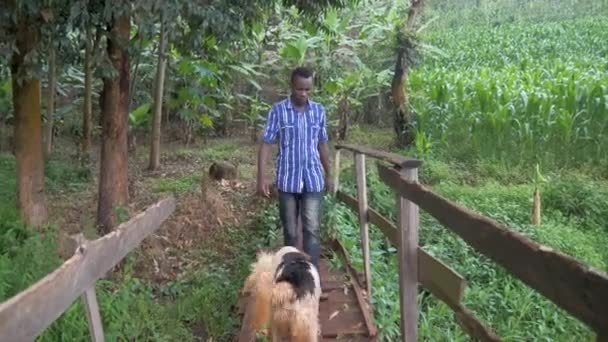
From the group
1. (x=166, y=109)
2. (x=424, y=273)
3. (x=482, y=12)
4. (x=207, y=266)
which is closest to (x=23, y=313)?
(x=424, y=273)

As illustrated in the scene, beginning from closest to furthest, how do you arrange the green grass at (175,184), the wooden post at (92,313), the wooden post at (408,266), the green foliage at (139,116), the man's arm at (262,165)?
the wooden post at (92,313) → the wooden post at (408,266) → the man's arm at (262,165) → the green grass at (175,184) → the green foliage at (139,116)

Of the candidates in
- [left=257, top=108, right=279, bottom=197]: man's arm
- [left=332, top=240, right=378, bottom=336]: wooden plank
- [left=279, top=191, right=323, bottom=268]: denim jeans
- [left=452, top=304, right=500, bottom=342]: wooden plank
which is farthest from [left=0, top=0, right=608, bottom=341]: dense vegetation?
[left=452, top=304, right=500, bottom=342]: wooden plank

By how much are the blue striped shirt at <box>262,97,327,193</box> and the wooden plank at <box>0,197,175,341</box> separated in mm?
1870

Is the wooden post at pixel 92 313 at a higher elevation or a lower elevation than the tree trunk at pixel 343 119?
lower

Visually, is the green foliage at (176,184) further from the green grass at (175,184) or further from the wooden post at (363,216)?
the wooden post at (363,216)

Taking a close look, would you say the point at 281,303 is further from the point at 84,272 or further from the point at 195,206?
the point at 195,206

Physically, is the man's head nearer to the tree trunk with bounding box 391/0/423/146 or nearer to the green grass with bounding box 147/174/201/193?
the green grass with bounding box 147/174/201/193

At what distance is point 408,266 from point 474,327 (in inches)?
28.8

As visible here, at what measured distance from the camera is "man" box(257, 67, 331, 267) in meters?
4.66

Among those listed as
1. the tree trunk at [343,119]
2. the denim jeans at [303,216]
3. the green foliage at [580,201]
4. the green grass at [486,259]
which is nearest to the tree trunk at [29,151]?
the denim jeans at [303,216]

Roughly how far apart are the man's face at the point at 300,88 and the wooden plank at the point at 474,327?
249 cm

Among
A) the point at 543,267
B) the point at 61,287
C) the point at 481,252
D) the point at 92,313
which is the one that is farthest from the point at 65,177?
the point at 543,267

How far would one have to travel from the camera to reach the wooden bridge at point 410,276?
1.41m

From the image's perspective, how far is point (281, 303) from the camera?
3471 mm
